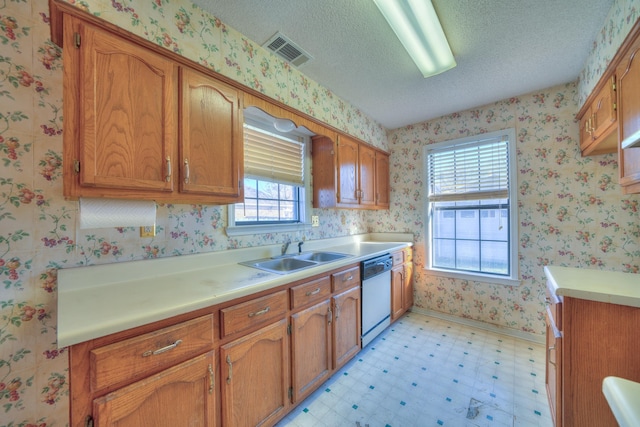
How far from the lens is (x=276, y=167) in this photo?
227cm

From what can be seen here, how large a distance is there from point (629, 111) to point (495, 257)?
179 cm

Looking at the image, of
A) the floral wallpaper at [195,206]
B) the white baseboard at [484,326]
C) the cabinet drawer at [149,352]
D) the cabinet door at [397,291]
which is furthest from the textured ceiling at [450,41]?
the white baseboard at [484,326]

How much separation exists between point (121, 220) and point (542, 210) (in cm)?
341

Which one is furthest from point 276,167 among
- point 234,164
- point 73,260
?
point 73,260

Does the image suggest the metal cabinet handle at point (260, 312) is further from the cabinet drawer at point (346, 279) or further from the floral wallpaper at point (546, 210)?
the floral wallpaper at point (546, 210)

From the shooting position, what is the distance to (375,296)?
2.34 metres

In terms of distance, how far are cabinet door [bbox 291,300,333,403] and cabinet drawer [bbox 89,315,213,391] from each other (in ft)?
1.87

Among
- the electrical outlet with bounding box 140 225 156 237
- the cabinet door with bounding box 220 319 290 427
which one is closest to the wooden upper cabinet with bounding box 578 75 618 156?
the cabinet door with bounding box 220 319 290 427

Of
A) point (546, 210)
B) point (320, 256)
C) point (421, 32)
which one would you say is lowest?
point (320, 256)

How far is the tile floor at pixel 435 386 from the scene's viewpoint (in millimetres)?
1509

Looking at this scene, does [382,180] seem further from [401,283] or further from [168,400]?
[168,400]

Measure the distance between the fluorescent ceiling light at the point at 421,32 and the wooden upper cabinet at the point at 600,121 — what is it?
97 cm

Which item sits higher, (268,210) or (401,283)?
(268,210)

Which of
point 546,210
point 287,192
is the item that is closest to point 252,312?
point 287,192
